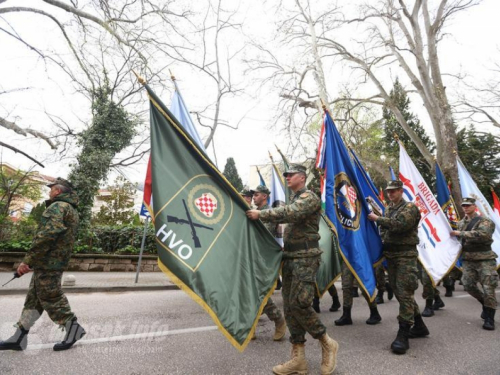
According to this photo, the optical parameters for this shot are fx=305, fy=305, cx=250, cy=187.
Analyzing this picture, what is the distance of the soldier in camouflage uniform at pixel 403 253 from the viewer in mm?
3768

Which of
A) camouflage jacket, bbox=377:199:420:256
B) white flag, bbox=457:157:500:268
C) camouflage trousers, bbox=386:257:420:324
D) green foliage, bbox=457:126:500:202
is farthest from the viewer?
green foliage, bbox=457:126:500:202

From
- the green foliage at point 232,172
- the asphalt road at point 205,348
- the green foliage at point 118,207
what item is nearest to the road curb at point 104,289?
the asphalt road at point 205,348

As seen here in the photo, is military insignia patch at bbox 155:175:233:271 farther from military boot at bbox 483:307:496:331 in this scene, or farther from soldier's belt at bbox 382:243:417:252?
military boot at bbox 483:307:496:331

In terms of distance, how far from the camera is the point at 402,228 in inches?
155

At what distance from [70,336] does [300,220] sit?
9.43 ft

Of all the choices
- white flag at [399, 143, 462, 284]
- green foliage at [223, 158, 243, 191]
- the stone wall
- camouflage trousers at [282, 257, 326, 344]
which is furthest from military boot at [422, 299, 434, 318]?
green foliage at [223, 158, 243, 191]

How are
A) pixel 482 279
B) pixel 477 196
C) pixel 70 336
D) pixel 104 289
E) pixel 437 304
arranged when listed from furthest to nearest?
1. pixel 477 196
2. pixel 104 289
3. pixel 437 304
4. pixel 482 279
5. pixel 70 336

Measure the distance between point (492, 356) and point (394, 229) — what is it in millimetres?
1678

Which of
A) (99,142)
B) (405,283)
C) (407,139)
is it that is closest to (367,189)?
(405,283)

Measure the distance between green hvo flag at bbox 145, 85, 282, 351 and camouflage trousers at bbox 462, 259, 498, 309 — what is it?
12.8 ft

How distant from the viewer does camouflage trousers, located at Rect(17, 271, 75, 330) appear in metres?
3.45

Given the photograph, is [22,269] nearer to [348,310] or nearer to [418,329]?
[348,310]

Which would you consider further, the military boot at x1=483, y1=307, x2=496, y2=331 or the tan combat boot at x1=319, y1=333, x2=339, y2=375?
the military boot at x1=483, y1=307, x2=496, y2=331

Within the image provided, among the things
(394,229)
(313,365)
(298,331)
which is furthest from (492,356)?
(298,331)
